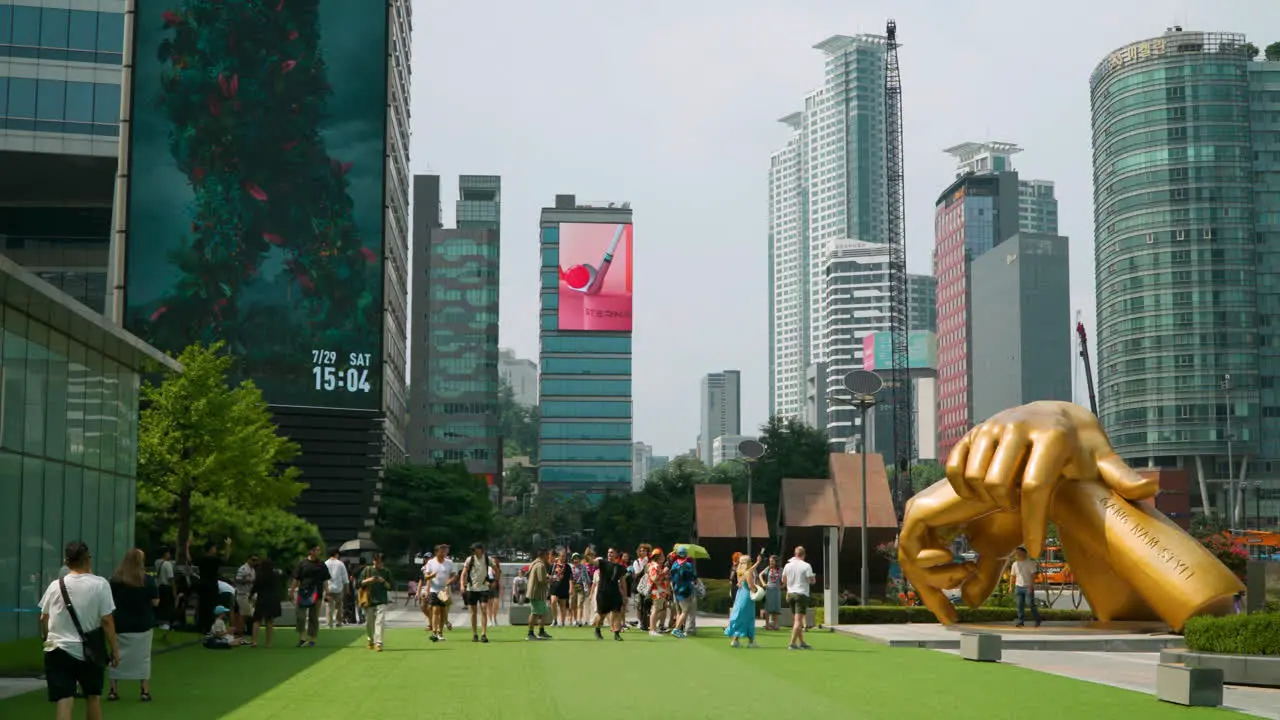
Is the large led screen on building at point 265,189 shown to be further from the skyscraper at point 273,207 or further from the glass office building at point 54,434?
the glass office building at point 54,434

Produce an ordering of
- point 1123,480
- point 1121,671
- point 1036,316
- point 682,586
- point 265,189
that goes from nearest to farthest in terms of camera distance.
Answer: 1. point 1121,671
2. point 1123,480
3. point 682,586
4. point 265,189
5. point 1036,316

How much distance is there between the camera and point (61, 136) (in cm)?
6228

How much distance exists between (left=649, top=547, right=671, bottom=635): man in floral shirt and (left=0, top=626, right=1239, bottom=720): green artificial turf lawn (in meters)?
4.18

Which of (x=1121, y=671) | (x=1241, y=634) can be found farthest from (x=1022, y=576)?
(x=1241, y=634)

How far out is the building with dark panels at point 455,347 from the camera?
172250 millimetres

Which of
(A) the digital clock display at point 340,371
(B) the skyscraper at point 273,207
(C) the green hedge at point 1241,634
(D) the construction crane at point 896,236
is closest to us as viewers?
(C) the green hedge at point 1241,634

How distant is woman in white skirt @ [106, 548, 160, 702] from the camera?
1609cm

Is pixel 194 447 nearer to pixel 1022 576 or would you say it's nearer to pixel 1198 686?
pixel 1022 576

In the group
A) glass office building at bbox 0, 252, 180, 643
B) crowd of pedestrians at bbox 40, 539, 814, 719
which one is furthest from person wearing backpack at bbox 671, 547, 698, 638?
glass office building at bbox 0, 252, 180, 643

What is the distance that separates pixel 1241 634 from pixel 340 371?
50.2 m

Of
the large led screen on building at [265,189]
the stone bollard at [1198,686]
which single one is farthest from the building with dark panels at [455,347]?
the stone bollard at [1198,686]

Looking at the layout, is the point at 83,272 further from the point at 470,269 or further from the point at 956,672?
the point at 470,269

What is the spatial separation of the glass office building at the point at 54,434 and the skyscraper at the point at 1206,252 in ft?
361

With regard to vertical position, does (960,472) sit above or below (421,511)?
above
